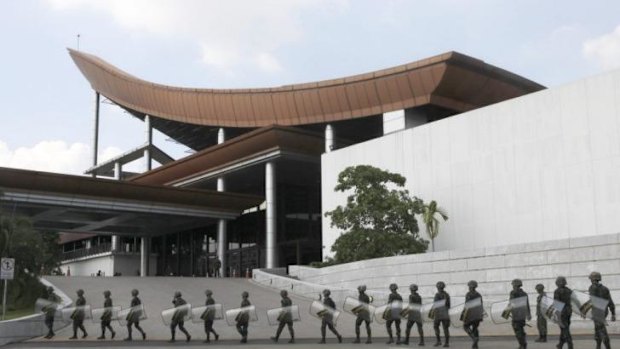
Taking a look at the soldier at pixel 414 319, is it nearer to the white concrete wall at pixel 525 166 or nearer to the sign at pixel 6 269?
the sign at pixel 6 269

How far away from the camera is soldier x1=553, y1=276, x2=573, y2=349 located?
12789mm

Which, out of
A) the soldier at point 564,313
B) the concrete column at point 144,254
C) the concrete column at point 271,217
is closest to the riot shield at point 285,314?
the soldier at point 564,313

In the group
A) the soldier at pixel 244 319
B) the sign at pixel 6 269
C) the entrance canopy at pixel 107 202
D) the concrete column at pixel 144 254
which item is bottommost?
the soldier at pixel 244 319

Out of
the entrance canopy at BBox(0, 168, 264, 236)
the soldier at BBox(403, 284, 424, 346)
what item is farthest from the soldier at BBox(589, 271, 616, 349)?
the entrance canopy at BBox(0, 168, 264, 236)

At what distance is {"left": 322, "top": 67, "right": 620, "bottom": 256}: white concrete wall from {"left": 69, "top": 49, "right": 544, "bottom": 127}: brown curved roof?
5.88 meters

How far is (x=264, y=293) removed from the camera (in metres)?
28.9

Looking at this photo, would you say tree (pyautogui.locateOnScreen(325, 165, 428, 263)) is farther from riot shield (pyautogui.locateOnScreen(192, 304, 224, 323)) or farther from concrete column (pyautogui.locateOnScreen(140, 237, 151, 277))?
concrete column (pyautogui.locateOnScreen(140, 237, 151, 277))

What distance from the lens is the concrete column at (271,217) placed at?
1746 inches

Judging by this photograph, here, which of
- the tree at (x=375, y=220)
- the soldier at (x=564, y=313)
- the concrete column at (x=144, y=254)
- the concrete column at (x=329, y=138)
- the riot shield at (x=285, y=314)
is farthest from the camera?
the concrete column at (x=144, y=254)

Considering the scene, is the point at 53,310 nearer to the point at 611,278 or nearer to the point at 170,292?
the point at 170,292

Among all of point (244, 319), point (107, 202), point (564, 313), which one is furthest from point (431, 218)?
point (107, 202)

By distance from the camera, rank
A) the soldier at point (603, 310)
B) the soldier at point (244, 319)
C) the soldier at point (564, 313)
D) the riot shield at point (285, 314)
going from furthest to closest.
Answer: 1. the soldier at point (244, 319)
2. the riot shield at point (285, 314)
3. the soldier at point (564, 313)
4. the soldier at point (603, 310)

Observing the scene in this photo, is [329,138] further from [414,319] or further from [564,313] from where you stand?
[564,313]

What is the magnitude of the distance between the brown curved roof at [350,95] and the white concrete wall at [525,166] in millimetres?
5879
